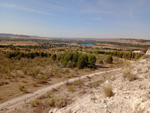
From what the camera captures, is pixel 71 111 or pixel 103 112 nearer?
pixel 103 112

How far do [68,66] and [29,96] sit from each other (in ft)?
42.4

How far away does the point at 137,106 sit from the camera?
4.15 meters

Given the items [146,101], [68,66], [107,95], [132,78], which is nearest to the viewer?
[146,101]

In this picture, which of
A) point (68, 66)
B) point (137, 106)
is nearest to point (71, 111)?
point (137, 106)

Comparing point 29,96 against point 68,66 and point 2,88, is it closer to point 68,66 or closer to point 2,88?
point 2,88

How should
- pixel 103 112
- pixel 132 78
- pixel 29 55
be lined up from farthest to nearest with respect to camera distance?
pixel 29 55
pixel 132 78
pixel 103 112

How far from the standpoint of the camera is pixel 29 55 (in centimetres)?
2962

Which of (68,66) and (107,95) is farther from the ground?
(107,95)

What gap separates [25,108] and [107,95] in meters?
6.36

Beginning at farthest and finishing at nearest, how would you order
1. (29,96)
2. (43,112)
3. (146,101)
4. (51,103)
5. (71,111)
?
(29,96), (51,103), (43,112), (71,111), (146,101)

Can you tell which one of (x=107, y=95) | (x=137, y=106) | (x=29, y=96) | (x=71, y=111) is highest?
(x=137, y=106)

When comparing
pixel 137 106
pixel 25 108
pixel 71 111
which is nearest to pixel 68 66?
pixel 25 108

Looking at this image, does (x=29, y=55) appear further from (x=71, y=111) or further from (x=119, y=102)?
(x=119, y=102)

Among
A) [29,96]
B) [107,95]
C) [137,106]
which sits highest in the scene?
[137,106]
